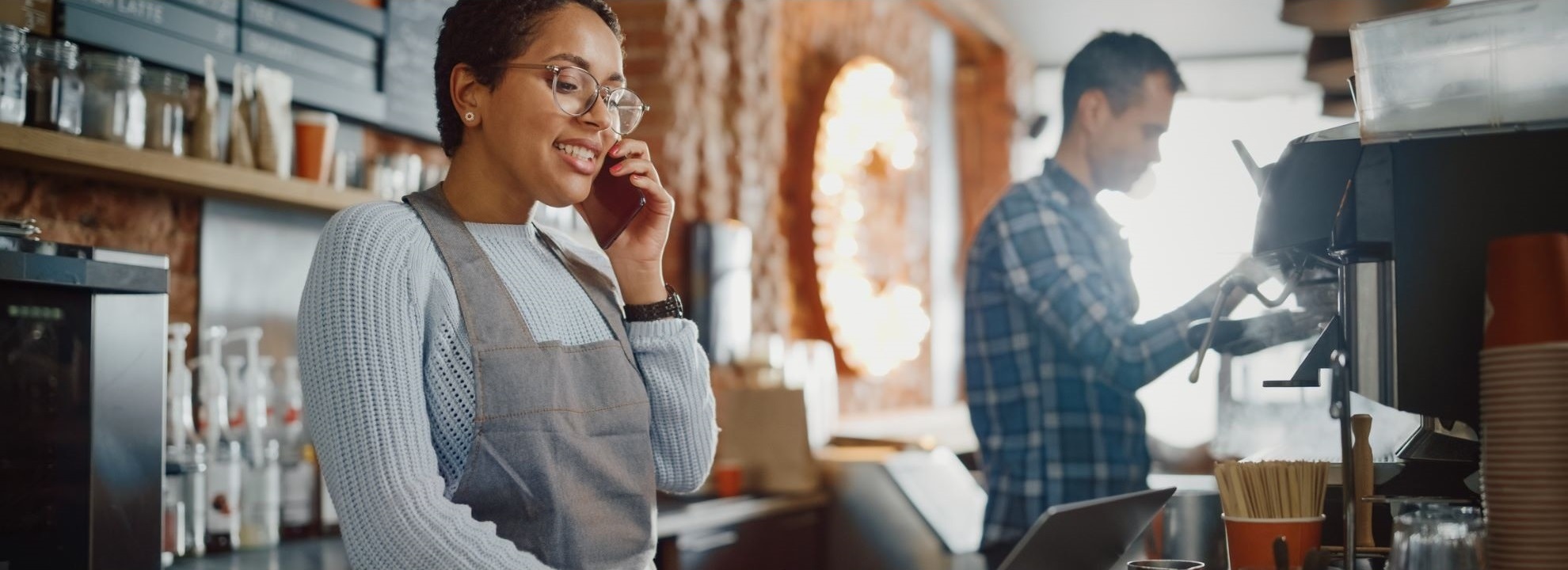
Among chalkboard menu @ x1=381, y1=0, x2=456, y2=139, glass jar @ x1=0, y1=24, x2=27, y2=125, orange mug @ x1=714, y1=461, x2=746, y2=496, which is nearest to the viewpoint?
glass jar @ x1=0, y1=24, x2=27, y2=125

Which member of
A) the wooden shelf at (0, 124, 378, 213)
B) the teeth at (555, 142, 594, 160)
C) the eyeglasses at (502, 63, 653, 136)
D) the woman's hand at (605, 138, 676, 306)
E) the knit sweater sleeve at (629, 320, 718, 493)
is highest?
the wooden shelf at (0, 124, 378, 213)

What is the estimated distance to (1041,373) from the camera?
250 centimetres

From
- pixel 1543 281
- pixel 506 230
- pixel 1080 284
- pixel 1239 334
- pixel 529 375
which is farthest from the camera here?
pixel 1080 284

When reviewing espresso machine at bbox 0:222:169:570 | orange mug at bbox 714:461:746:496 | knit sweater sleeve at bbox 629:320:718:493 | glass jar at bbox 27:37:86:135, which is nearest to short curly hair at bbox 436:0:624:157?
knit sweater sleeve at bbox 629:320:718:493

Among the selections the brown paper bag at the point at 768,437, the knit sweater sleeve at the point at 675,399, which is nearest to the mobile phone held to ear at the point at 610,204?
the knit sweater sleeve at the point at 675,399

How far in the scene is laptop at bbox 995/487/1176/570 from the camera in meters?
1.40

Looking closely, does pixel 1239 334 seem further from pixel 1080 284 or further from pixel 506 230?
pixel 506 230

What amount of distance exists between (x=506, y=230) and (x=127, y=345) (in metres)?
0.89

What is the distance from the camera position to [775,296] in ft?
15.5

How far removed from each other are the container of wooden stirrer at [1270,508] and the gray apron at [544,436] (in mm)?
657

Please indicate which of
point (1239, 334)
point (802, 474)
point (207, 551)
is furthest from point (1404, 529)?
Answer: point (802, 474)

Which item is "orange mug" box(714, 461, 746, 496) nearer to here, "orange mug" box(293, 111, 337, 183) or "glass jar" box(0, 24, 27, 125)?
"orange mug" box(293, 111, 337, 183)

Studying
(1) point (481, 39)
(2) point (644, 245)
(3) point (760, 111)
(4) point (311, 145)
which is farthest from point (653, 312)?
(3) point (760, 111)

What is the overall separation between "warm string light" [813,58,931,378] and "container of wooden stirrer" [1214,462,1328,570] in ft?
12.5
